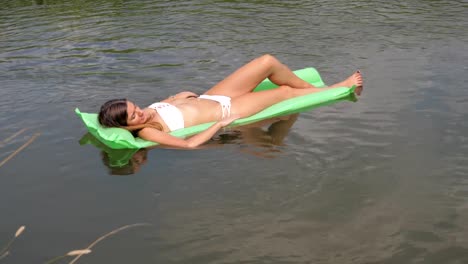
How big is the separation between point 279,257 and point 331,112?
2783mm

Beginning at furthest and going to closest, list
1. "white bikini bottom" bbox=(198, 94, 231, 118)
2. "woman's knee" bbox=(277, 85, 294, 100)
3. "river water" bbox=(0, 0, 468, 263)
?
"woman's knee" bbox=(277, 85, 294, 100)
"white bikini bottom" bbox=(198, 94, 231, 118)
"river water" bbox=(0, 0, 468, 263)

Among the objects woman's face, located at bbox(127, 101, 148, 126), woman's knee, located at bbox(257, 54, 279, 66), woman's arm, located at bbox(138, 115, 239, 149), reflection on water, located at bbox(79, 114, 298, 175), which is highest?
woman's knee, located at bbox(257, 54, 279, 66)

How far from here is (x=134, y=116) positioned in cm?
531

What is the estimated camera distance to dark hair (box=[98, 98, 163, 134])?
208 inches

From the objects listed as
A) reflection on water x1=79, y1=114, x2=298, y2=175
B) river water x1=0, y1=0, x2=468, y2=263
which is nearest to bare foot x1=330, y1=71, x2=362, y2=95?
river water x1=0, y1=0, x2=468, y2=263

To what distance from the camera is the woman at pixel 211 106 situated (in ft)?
17.4

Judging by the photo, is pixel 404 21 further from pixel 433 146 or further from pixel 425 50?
pixel 433 146

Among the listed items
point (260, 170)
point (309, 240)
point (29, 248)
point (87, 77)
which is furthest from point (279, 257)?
point (87, 77)

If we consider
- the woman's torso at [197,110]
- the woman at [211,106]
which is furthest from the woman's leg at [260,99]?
the woman's torso at [197,110]

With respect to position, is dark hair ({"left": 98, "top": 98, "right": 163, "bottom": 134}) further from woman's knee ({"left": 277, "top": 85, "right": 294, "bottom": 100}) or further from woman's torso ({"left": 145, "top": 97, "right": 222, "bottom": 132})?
woman's knee ({"left": 277, "top": 85, "right": 294, "bottom": 100})

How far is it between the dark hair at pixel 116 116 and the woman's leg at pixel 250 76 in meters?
1.04

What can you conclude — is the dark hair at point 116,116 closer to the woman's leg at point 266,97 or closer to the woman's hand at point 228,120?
the woman's hand at point 228,120

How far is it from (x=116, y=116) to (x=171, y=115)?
58cm

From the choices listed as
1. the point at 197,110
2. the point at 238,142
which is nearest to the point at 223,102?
the point at 197,110
